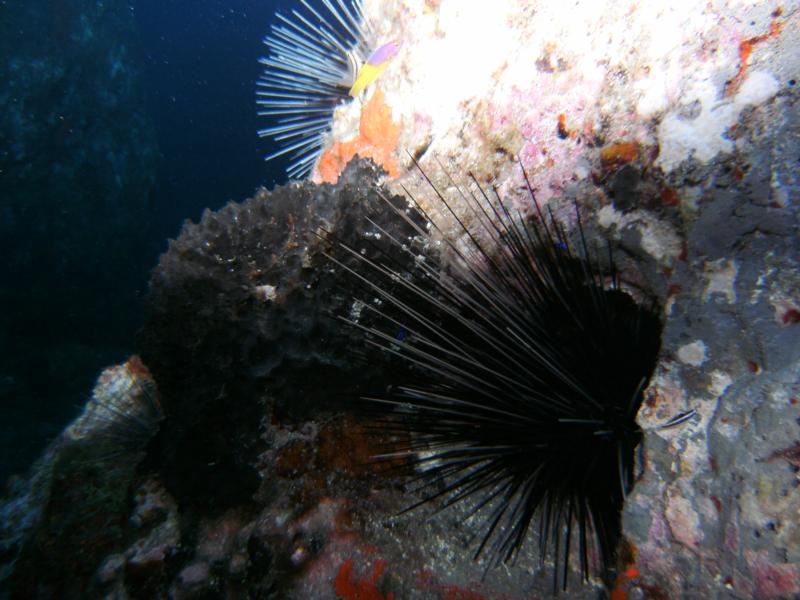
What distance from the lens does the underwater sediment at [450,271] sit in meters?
1.54

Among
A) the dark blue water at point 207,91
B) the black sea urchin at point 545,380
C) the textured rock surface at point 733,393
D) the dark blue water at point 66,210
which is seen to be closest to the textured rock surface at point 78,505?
the black sea urchin at point 545,380

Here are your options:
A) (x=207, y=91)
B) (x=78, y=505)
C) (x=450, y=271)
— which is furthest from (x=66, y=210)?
(x=207, y=91)

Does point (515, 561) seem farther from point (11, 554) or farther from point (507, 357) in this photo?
point (11, 554)

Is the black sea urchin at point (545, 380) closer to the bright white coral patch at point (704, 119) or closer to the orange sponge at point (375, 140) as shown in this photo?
the bright white coral patch at point (704, 119)

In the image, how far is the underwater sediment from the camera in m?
1.54

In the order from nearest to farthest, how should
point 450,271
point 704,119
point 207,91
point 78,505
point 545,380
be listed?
point 704,119 < point 545,380 < point 450,271 < point 78,505 < point 207,91

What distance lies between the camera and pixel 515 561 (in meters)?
2.15

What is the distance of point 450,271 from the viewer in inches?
88.7

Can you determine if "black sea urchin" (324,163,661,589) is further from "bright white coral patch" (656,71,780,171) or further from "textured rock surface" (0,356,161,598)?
"textured rock surface" (0,356,161,598)

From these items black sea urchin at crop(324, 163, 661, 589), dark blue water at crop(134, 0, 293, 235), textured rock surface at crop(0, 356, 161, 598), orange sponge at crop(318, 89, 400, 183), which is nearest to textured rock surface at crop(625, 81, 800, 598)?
black sea urchin at crop(324, 163, 661, 589)

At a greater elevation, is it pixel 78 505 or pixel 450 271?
pixel 450 271

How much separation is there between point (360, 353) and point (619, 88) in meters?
1.82

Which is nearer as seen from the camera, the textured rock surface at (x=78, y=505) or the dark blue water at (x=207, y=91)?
the textured rock surface at (x=78, y=505)

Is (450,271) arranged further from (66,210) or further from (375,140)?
(66,210)
